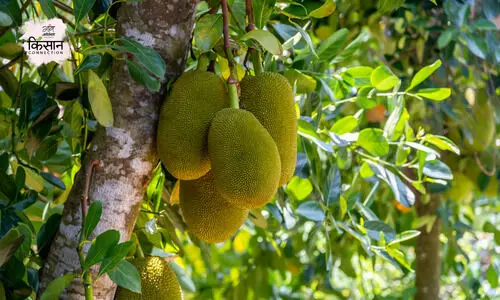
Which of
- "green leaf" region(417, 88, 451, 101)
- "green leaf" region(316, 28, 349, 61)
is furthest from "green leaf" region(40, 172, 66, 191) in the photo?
"green leaf" region(417, 88, 451, 101)

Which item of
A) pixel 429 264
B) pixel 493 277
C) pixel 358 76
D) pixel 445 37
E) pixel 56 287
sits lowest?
pixel 429 264

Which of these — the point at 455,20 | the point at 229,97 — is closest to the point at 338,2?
the point at 455,20

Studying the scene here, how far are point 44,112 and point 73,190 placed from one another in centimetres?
14

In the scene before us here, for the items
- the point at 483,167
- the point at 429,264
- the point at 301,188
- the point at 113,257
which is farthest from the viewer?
the point at 429,264

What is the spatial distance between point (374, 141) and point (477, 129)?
0.85 m

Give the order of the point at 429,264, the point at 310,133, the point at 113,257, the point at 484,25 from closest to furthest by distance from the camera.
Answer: the point at 113,257 < the point at 310,133 < the point at 484,25 < the point at 429,264

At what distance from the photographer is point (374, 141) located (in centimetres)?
118

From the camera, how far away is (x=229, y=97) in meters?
0.85

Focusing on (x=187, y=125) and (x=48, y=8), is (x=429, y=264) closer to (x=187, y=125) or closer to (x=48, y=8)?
(x=187, y=125)

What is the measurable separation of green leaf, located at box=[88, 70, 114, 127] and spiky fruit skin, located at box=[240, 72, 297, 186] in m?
0.18

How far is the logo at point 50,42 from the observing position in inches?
31.5

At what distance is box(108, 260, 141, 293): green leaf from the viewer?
732mm

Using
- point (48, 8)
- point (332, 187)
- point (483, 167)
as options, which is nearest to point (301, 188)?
Answer: point (332, 187)

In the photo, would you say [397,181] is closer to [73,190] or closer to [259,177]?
[259,177]
